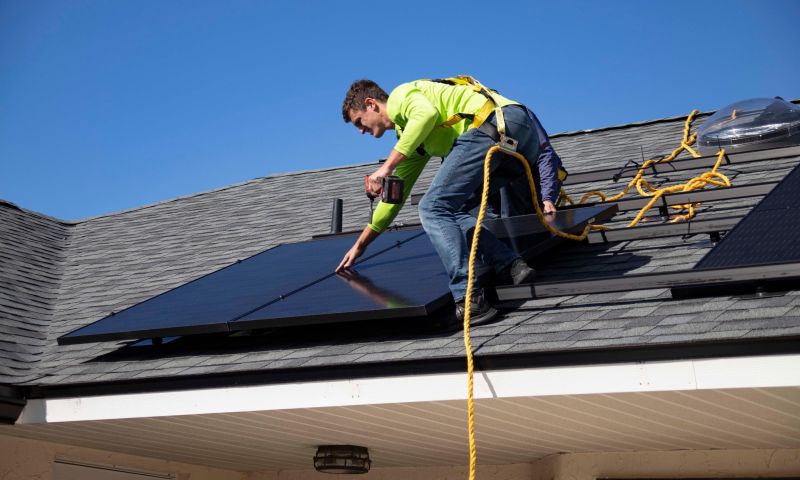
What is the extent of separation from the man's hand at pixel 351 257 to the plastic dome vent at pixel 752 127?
318cm

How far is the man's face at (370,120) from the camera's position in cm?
549

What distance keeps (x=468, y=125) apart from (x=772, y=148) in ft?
9.89

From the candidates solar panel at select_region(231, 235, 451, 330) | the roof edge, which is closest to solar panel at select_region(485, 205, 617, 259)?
solar panel at select_region(231, 235, 451, 330)

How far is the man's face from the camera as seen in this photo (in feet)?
18.0

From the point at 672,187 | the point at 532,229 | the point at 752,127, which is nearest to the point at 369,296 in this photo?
the point at 532,229

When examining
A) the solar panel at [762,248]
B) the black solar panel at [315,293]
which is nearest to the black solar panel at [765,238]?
the solar panel at [762,248]

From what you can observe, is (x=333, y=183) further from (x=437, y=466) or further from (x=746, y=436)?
(x=746, y=436)

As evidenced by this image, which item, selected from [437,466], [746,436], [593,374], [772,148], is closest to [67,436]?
[437,466]

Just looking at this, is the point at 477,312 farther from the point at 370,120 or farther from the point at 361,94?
the point at 361,94

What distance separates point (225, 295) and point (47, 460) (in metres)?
1.67

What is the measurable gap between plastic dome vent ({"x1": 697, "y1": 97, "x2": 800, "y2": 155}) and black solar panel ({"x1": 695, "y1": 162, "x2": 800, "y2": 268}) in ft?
6.65

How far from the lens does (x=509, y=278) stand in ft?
17.6

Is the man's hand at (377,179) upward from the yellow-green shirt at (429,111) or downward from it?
downward

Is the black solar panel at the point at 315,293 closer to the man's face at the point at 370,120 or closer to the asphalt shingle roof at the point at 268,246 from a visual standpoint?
the asphalt shingle roof at the point at 268,246
